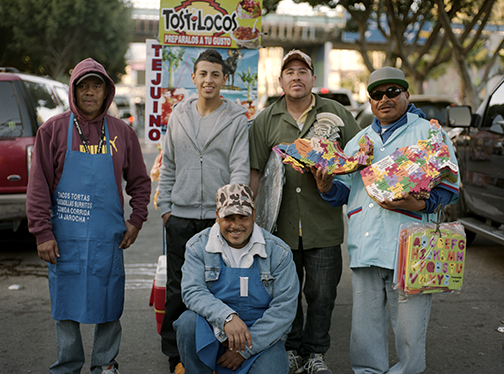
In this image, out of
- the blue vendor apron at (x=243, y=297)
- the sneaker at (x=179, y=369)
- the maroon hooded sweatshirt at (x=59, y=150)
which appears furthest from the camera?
the sneaker at (x=179, y=369)

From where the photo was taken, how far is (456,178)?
9.67 ft

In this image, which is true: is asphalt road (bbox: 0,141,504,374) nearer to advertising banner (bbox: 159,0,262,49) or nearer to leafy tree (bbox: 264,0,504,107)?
advertising banner (bbox: 159,0,262,49)

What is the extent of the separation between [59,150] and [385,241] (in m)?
2.03

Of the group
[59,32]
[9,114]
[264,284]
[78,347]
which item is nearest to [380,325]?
[264,284]

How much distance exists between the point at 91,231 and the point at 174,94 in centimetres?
204

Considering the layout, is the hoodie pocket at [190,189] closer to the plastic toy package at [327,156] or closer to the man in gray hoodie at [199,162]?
the man in gray hoodie at [199,162]

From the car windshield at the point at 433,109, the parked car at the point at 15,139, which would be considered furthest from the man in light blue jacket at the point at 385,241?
the car windshield at the point at 433,109

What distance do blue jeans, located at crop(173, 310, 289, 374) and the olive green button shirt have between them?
865 mm

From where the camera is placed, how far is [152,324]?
15.4ft

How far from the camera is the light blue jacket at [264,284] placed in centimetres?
293

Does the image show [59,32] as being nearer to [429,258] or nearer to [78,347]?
[78,347]

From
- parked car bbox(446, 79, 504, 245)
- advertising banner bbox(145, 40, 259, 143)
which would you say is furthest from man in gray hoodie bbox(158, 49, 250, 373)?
parked car bbox(446, 79, 504, 245)

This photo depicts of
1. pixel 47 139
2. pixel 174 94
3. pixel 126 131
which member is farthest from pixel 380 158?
pixel 174 94

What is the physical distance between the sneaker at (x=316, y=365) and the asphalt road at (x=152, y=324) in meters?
0.21
